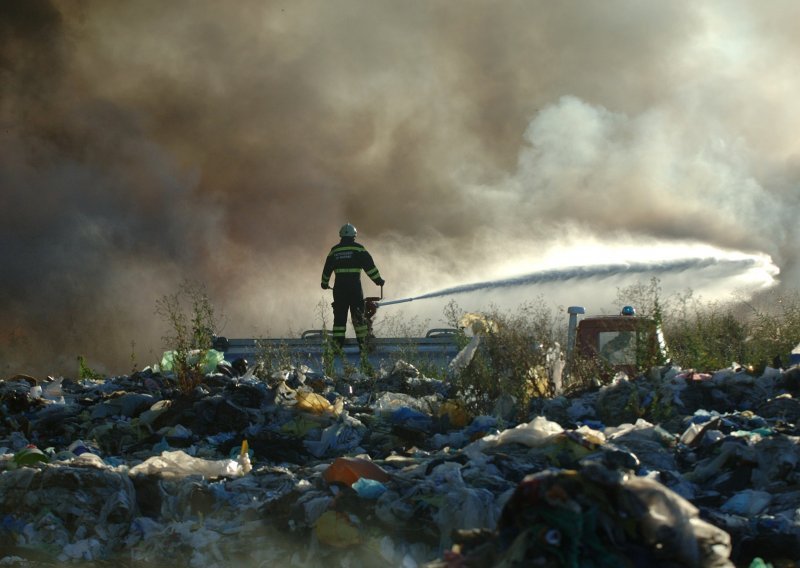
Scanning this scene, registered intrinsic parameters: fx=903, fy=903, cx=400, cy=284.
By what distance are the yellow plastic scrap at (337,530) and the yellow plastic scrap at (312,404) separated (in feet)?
9.82

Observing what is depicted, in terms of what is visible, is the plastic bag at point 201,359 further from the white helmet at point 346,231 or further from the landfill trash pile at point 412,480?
the white helmet at point 346,231

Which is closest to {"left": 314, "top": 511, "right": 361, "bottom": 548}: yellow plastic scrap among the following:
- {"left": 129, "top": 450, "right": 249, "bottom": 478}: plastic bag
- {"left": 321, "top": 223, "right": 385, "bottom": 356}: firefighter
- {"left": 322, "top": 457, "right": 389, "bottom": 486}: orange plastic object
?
{"left": 322, "top": 457, "right": 389, "bottom": 486}: orange plastic object

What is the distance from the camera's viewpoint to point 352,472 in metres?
4.64

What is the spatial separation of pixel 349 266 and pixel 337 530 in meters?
9.24

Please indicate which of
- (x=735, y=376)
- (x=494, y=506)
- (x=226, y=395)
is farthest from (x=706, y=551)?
(x=226, y=395)

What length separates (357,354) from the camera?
39.7ft

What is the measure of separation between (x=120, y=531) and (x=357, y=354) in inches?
290

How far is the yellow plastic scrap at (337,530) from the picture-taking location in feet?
13.7

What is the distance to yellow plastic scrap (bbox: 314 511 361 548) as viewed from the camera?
4176mm

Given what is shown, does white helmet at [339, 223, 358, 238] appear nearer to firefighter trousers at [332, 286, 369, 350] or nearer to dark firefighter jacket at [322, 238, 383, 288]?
dark firefighter jacket at [322, 238, 383, 288]

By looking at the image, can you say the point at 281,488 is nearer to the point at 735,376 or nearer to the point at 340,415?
the point at 340,415

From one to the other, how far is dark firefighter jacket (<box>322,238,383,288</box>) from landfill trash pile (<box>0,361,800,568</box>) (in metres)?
5.36

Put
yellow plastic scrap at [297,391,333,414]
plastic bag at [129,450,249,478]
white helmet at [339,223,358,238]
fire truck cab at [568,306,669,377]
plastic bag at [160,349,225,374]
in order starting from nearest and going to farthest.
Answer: plastic bag at [129,450,249,478]
yellow plastic scrap at [297,391,333,414]
fire truck cab at [568,306,669,377]
plastic bag at [160,349,225,374]
white helmet at [339,223,358,238]

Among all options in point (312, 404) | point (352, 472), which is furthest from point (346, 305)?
point (352, 472)
